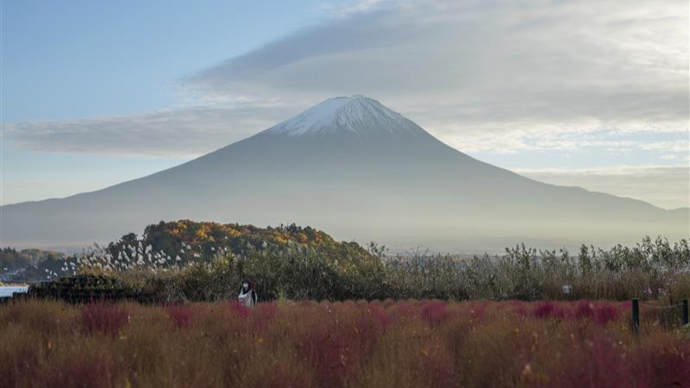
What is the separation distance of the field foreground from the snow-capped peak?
128247 millimetres

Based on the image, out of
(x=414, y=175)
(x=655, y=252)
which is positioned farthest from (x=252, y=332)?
(x=414, y=175)

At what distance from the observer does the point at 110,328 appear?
905 cm

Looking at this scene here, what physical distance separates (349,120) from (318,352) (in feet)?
451

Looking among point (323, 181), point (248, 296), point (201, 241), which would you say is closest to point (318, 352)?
point (248, 296)

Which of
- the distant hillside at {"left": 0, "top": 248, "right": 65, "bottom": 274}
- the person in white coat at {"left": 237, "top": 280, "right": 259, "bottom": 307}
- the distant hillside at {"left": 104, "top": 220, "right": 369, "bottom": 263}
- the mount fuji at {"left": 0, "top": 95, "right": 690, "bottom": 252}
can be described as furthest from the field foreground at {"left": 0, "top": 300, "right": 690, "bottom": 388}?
the mount fuji at {"left": 0, "top": 95, "right": 690, "bottom": 252}

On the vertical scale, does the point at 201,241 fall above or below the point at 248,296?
above

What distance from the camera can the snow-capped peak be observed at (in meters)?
140

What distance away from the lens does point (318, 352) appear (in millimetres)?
7375

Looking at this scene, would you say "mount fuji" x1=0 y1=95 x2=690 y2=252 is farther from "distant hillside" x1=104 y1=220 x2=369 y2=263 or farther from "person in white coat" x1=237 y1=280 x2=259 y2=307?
"person in white coat" x1=237 y1=280 x2=259 y2=307

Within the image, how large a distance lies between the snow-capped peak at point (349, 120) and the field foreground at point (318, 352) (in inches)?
5049

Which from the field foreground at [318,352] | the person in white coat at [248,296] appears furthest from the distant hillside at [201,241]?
the field foreground at [318,352]

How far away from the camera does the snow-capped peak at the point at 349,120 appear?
140 m

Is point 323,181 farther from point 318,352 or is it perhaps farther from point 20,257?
point 318,352

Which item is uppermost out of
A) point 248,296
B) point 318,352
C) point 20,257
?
point 20,257
